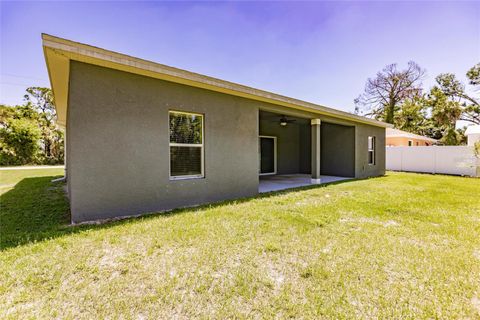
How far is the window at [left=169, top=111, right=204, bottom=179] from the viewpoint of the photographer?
5.46 metres

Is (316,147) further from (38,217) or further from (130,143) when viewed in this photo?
(38,217)

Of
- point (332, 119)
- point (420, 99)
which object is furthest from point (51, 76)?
point (420, 99)

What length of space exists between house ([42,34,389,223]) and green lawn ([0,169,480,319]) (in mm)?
723

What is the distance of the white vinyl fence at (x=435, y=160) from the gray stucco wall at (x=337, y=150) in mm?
6388

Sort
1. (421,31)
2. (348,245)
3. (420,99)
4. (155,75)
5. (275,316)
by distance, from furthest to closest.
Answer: (420,99), (421,31), (155,75), (348,245), (275,316)

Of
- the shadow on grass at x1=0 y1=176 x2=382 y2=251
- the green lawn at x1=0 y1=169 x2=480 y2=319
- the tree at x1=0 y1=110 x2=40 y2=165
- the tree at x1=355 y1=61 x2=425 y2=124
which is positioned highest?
the tree at x1=355 y1=61 x2=425 y2=124

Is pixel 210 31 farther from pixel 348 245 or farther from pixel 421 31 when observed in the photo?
pixel 348 245

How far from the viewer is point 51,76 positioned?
201 inches

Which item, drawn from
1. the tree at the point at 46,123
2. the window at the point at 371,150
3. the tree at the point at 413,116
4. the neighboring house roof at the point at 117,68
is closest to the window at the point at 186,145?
the neighboring house roof at the point at 117,68

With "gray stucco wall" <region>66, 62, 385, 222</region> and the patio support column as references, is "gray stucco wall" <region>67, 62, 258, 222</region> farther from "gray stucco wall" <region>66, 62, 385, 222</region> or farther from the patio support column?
the patio support column

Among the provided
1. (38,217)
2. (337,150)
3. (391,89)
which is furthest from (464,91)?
(38,217)

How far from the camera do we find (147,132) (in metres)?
4.96

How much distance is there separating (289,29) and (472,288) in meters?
9.49

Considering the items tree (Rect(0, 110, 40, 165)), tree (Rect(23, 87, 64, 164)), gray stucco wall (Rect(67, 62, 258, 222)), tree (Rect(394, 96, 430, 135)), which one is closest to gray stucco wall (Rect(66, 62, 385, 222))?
gray stucco wall (Rect(67, 62, 258, 222))
